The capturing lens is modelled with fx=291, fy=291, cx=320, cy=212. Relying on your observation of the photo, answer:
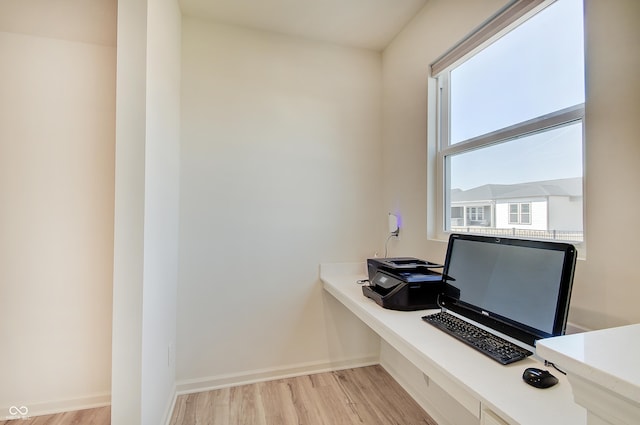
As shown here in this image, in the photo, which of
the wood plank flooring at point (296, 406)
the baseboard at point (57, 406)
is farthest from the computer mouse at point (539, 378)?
the baseboard at point (57, 406)

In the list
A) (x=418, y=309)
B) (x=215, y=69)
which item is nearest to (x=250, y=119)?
(x=215, y=69)

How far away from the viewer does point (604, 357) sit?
512 mm

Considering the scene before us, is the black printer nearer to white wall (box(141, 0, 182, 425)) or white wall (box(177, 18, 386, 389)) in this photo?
white wall (box(177, 18, 386, 389))

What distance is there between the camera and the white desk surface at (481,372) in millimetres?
767

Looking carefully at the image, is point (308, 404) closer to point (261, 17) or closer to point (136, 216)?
point (136, 216)

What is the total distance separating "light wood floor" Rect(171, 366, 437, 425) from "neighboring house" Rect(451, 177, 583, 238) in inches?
49.7

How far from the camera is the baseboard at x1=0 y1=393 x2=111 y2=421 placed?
1.79m

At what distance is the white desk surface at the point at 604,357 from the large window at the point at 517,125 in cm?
79

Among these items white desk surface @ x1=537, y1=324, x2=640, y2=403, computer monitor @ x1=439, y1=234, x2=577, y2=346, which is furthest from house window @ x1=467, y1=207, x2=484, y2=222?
white desk surface @ x1=537, y1=324, x2=640, y2=403

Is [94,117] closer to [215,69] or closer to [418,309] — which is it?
[215,69]

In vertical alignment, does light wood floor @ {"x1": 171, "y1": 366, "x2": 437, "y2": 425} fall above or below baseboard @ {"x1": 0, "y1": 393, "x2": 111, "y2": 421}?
below

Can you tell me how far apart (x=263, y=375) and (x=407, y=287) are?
1.40 m

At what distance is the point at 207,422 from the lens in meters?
1.78

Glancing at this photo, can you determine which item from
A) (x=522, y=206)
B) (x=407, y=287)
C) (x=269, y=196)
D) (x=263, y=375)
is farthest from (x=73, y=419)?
(x=522, y=206)
